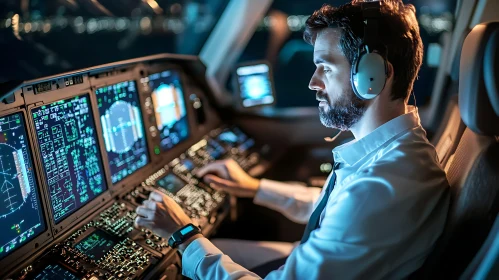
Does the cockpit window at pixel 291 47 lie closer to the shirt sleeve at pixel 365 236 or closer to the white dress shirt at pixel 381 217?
the white dress shirt at pixel 381 217

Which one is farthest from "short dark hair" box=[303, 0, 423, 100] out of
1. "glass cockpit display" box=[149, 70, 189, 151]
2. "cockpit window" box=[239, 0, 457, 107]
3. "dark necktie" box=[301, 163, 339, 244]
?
"cockpit window" box=[239, 0, 457, 107]

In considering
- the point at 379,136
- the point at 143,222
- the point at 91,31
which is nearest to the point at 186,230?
the point at 143,222

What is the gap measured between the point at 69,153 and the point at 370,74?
2.98 feet

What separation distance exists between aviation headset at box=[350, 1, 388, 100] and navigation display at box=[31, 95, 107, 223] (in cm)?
85

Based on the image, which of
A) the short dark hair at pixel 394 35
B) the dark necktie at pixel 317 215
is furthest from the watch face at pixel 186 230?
the short dark hair at pixel 394 35

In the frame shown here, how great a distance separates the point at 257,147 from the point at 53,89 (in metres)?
1.37

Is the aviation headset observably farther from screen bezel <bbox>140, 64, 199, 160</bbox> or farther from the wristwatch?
screen bezel <bbox>140, 64, 199, 160</bbox>

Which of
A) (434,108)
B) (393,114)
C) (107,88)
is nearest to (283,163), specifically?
(434,108)

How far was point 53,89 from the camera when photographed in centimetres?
140

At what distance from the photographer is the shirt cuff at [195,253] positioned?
129cm

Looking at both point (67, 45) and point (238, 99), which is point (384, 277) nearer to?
point (238, 99)

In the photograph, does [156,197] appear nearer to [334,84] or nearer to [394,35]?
[334,84]

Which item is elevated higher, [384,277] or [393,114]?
[393,114]

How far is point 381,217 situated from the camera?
1.03 metres
